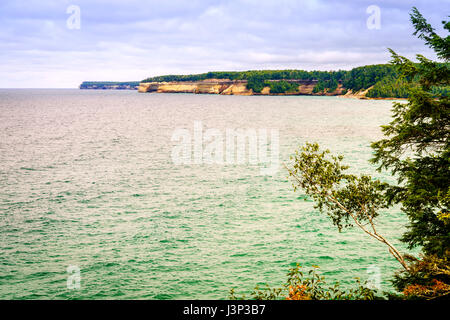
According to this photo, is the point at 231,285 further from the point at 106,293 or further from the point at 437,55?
the point at 437,55

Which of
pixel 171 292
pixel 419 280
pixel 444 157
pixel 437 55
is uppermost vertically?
pixel 437 55

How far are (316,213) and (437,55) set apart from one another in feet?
70.2

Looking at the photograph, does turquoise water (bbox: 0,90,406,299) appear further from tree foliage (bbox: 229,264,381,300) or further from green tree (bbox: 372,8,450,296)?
Answer: green tree (bbox: 372,8,450,296)

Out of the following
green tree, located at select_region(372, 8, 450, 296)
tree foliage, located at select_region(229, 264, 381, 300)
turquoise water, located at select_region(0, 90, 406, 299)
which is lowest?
turquoise water, located at select_region(0, 90, 406, 299)

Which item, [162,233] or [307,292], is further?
[162,233]

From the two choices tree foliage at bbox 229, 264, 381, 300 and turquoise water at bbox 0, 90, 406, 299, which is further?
turquoise water at bbox 0, 90, 406, 299

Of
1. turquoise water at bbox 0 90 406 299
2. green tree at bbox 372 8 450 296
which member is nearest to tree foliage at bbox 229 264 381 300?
green tree at bbox 372 8 450 296

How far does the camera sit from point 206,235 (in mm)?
27828

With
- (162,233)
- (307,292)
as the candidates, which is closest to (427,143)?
(307,292)

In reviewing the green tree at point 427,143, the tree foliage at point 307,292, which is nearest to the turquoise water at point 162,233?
the tree foliage at point 307,292

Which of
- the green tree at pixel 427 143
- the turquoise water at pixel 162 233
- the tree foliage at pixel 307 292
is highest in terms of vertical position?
the green tree at pixel 427 143

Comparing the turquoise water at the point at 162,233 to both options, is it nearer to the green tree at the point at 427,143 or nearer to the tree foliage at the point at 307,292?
the tree foliage at the point at 307,292

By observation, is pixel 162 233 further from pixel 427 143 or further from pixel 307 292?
pixel 427 143

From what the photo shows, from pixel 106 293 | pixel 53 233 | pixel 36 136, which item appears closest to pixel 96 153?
pixel 36 136
